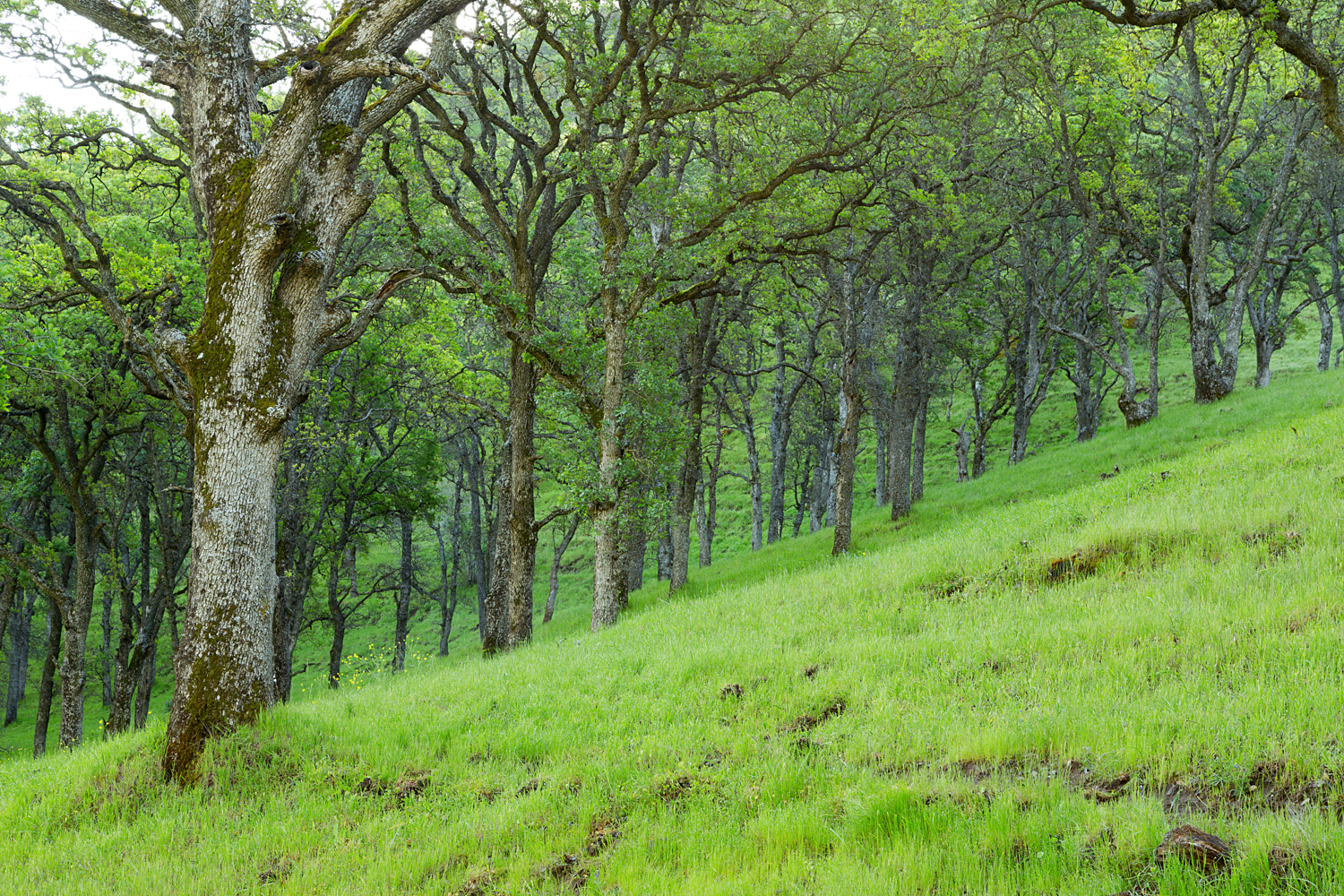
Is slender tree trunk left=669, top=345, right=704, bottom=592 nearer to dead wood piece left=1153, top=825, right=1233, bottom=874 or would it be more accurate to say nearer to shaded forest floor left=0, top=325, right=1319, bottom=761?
shaded forest floor left=0, top=325, right=1319, bottom=761

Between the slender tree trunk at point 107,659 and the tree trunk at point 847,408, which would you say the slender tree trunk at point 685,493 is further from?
the slender tree trunk at point 107,659

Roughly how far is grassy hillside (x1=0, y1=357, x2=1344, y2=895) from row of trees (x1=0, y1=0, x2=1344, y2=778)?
1.66 metres

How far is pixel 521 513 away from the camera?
1672 cm

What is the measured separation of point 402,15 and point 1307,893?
34.6 feet

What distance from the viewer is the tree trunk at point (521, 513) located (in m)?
16.6

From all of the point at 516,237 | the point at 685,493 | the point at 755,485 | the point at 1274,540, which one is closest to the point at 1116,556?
the point at 1274,540

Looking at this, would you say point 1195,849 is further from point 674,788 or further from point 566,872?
point 566,872

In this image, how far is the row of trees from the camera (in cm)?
829

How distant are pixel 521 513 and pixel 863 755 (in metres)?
12.3

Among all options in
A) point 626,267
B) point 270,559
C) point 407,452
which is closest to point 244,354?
point 270,559

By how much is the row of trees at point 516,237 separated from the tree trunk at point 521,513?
87mm

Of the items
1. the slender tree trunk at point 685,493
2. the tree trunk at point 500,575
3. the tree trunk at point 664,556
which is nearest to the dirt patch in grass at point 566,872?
the tree trunk at point 500,575

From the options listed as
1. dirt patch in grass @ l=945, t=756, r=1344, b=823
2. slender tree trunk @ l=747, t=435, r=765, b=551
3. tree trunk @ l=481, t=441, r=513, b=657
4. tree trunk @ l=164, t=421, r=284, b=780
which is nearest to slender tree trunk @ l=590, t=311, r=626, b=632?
tree trunk @ l=481, t=441, r=513, b=657

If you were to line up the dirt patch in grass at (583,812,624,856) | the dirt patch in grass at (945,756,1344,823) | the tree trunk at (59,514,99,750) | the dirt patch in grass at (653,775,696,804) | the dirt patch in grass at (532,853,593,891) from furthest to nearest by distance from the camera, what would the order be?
1. the tree trunk at (59,514,99,750)
2. the dirt patch in grass at (653,775,696,804)
3. the dirt patch in grass at (583,812,624,856)
4. the dirt patch in grass at (532,853,593,891)
5. the dirt patch in grass at (945,756,1344,823)
